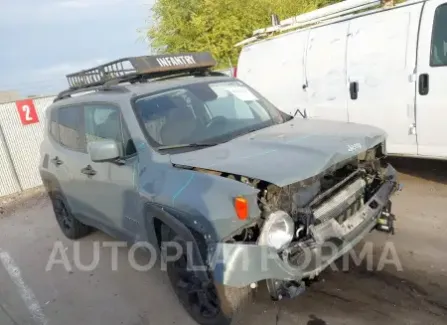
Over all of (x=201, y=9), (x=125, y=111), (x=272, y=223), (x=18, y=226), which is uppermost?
(x=201, y=9)

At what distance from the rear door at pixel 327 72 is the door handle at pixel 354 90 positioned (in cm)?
10

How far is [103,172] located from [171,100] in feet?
2.95

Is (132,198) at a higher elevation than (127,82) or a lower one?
lower

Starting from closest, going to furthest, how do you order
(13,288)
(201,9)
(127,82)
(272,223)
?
(272,223)
(127,82)
(13,288)
(201,9)

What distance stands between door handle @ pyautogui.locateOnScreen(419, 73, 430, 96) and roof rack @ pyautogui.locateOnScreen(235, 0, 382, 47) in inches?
56.4

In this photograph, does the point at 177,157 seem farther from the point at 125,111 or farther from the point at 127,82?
the point at 127,82

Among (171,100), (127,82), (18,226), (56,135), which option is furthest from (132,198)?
(18,226)

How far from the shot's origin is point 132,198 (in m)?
3.47

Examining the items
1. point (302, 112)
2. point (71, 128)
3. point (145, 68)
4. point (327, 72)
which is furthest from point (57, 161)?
point (327, 72)

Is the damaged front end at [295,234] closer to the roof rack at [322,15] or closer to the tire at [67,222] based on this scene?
the tire at [67,222]

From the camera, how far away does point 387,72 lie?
200 inches

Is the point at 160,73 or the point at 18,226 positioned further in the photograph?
the point at 18,226

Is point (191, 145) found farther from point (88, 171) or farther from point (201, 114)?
point (88, 171)

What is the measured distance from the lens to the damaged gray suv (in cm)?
265
